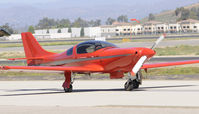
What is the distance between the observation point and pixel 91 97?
1653 cm

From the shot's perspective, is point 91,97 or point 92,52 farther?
point 92,52

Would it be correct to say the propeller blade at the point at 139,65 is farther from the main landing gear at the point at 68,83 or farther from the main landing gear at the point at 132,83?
the main landing gear at the point at 68,83

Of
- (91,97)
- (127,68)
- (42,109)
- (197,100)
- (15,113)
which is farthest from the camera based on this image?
(127,68)

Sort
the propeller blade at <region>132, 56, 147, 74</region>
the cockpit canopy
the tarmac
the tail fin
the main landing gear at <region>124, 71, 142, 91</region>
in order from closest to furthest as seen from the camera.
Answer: the tarmac < the propeller blade at <region>132, 56, 147, 74</region> < the main landing gear at <region>124, 71, 142, 91</region> < the cockpit canopy < the tail fin

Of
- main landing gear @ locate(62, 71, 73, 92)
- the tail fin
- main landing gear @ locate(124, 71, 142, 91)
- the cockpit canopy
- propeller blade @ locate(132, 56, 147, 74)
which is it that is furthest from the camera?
the tail fin

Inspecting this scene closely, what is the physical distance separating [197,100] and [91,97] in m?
4.20

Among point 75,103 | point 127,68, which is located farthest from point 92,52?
point 75,103

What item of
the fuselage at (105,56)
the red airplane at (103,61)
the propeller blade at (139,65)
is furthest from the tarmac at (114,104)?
the fuselage at (105,56)

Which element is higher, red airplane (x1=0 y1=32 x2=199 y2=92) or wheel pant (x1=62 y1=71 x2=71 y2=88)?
red airplane (x1=0 y1=32 x2=199 y2=92)

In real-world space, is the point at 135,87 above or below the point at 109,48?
below

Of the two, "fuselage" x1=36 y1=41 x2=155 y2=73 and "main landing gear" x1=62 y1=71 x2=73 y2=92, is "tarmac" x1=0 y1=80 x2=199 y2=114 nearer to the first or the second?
"fuselage" x1=36 y1=41 x2=155 y2=73

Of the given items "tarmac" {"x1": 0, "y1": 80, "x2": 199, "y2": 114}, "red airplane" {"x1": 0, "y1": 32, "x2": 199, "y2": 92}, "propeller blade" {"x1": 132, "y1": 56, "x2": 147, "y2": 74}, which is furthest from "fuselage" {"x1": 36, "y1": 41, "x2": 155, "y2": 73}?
"tarmac" {"x1": 0, "y1": 80, "x2": 199, "y2": 114}

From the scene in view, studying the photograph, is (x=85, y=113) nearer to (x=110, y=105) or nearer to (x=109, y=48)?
(x=110, y=105)

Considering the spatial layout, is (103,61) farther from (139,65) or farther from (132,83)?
(139,65)
